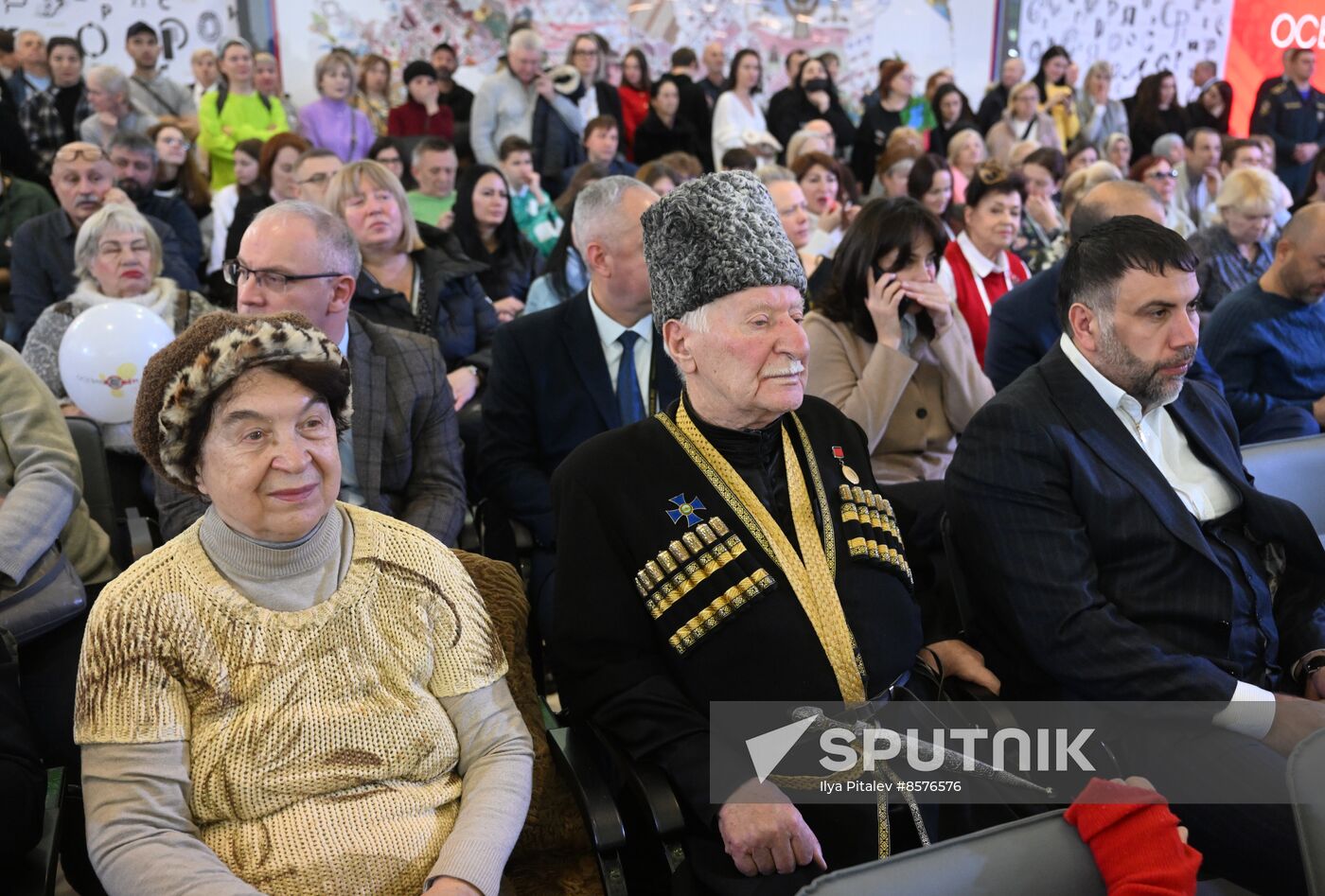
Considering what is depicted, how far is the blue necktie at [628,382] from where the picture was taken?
2.94 m

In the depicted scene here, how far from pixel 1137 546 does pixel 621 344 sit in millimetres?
1382

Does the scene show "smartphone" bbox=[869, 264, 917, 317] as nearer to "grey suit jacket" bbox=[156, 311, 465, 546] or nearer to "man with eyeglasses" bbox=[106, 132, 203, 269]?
"grey suit jacket" bbox=[156, 311, 465, 546]

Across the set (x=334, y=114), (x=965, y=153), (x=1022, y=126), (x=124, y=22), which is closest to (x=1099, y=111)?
(x=1022, y=126)

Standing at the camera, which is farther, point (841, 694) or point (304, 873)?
point (841, 694)

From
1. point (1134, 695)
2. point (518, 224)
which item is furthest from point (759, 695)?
point (518, 224)

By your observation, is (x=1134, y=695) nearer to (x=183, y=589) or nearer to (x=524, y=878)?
(x=524, y=878)

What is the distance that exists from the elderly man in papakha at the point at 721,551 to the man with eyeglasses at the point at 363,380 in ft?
2.69

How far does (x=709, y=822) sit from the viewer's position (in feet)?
5.67

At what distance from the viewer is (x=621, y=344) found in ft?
9.74

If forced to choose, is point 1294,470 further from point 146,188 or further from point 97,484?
point 146,188

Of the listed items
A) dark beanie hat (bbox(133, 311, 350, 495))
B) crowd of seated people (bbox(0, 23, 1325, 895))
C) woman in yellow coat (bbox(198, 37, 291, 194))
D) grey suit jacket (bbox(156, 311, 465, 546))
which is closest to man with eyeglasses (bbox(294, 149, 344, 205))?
crowd of seated people (bbox(0, 23, 1325, 895))

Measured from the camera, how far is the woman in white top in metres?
8.89

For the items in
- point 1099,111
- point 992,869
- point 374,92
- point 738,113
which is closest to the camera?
point 992,869

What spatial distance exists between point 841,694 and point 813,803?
177mm
